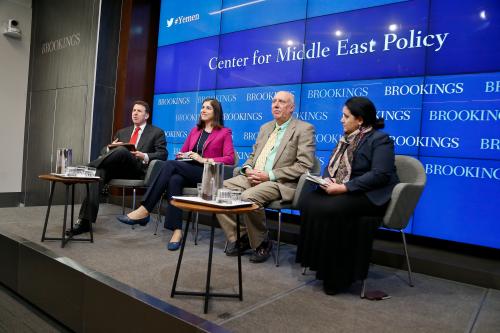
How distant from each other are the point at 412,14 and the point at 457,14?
353mm

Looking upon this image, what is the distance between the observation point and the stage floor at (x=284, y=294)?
71.2 inches

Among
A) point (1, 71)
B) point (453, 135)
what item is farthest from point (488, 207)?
point (1, 71)

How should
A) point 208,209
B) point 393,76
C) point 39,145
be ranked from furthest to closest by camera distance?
1. point 39,145
2. point 393,76
3. point 208,209

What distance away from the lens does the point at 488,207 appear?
287cm

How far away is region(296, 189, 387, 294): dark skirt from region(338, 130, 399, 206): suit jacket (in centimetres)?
6

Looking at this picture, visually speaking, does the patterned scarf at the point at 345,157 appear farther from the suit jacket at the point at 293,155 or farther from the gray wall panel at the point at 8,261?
the gray wall panel at the point at 8,261

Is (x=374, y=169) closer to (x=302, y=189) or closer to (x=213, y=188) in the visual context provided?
(x=302, y=189)

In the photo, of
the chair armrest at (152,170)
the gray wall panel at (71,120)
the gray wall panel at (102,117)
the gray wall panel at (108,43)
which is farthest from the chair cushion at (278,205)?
the gray wall panel at (108,43)

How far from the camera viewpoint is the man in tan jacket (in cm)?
278

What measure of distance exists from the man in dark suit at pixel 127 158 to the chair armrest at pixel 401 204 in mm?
A: 2190

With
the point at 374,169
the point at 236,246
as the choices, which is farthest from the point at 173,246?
the point at 374,169

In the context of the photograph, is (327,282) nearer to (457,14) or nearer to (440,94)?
(440,94)

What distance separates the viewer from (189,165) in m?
3.25

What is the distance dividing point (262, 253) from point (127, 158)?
1594mm
